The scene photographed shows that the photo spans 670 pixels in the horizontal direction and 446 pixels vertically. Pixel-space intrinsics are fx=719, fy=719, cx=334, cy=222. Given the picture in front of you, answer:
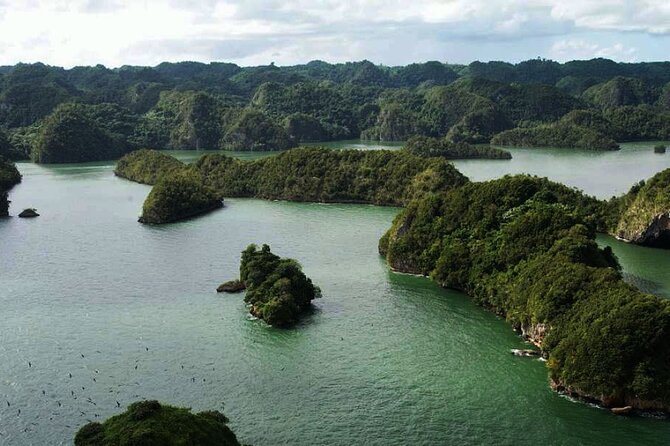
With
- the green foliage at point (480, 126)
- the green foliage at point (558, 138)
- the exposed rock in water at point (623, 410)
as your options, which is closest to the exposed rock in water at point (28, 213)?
the exposed rock in water at point (623, 410)

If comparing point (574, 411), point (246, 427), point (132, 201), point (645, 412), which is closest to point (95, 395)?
point (246, 427)

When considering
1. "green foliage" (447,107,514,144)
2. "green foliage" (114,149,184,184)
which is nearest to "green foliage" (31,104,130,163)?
"green foliage" (114,149,184,184)

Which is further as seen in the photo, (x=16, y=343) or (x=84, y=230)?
(x=84, y=230)

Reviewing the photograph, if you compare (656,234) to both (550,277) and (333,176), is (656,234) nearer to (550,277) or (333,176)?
(550,277)

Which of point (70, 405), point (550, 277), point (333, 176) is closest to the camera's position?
point (70, 405)

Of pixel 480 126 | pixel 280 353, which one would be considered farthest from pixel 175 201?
pixel 480 126

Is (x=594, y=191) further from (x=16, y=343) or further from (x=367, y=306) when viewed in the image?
(x=16, y=343)
